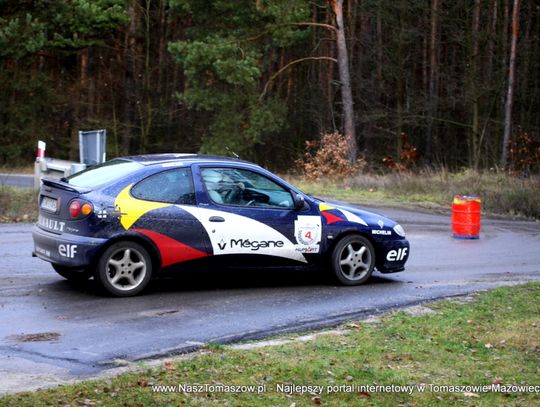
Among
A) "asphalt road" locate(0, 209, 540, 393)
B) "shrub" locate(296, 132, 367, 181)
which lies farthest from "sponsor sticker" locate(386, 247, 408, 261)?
"shrub" locate(296, 132, 367, 181)

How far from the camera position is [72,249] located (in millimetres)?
10320

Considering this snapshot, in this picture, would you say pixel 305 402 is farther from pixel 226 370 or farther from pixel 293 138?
pixel 293 138

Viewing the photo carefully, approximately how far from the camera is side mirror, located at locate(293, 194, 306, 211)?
37.6 ft

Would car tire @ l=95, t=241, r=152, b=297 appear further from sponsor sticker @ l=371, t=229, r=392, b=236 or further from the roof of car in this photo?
sponsor sticker @ l=371, t=229, r=392, b=236

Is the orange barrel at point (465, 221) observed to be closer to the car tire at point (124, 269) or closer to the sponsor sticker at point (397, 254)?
the sponsor sticker at point (397, 254)

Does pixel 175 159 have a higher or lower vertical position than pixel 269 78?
lower

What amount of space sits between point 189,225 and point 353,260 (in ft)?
7.43

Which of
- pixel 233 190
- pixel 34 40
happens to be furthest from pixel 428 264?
pixel 34 40

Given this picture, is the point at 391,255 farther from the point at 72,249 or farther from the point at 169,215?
the point at 72,249

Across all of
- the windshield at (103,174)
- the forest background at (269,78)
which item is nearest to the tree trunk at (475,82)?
the forest background at (269,78)

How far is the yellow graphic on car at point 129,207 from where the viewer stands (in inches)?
411

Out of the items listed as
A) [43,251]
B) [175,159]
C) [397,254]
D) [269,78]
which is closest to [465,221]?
[397,254]

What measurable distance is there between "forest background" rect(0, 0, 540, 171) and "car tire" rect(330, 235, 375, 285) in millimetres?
25999

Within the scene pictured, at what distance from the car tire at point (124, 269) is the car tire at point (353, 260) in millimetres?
2419
